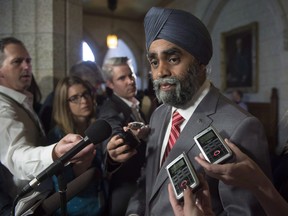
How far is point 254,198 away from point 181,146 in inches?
12.3

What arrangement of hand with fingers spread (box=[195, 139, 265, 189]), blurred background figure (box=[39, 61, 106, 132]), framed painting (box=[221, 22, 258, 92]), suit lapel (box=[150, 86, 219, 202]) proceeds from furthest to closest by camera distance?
framed painting (box=[221, 22, 258, 92])
blurred background figure (box=[39, 61, 106, 132])
suit lapel (box=[150, 86, 219, 202])
hand with fingers spread (box=[195, 139, 265, 189])

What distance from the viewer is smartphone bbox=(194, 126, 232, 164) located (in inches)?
30.4

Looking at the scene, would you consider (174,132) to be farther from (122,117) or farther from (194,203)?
(122,117)

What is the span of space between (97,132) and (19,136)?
1.95 ft

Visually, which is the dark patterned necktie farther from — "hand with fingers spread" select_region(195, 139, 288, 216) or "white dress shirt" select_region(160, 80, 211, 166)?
"hand with fingers spread" select_region(195, 139, 288, 216)

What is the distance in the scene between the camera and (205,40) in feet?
3.86

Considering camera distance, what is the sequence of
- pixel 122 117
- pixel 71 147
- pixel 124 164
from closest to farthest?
pixel 71 147 < pixel 124 164 < pixel 122 117

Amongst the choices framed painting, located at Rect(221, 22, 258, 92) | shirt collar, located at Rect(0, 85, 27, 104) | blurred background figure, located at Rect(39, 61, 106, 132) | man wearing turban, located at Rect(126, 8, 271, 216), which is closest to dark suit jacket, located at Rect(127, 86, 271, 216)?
man wearing turban, located at Rect(126, 8, 271, 216)

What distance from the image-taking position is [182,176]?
84cm

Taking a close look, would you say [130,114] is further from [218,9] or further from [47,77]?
[218,9]

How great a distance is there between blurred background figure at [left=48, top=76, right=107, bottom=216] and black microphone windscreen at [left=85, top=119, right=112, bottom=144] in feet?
2.22

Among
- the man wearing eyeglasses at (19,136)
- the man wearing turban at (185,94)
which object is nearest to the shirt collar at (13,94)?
the man wearing eyeglasses at (19,136)

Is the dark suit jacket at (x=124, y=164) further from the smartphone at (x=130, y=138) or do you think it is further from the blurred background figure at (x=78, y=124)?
the smartphone at (x=130, y=138)

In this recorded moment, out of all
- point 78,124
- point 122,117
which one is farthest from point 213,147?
point 78,124
